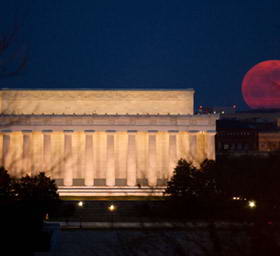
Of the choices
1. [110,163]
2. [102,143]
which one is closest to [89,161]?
[110,163]

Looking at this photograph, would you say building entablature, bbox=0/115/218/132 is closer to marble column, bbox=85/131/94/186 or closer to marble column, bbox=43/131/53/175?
marble column, bbox=43/131/53/175

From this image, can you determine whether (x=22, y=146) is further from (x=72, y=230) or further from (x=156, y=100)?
(x=72, y=230)

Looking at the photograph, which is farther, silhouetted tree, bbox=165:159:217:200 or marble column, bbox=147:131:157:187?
marble column, bbox=147:131:157:187

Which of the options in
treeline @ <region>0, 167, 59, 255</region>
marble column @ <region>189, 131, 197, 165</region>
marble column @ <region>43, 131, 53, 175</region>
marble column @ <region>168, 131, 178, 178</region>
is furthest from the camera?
marble column @ <region>168, 131, 178, 178</region>

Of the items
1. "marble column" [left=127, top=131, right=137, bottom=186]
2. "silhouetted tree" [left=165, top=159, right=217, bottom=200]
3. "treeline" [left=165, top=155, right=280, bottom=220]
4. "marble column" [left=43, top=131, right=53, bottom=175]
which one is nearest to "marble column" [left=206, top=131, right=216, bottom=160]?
"marble column" [left=127, top=131, right=137, bottom=186]

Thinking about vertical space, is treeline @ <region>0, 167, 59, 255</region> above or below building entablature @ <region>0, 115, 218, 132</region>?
below

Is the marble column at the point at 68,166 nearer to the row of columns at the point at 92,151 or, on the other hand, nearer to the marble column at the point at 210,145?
the row of columns at the point at 92,151

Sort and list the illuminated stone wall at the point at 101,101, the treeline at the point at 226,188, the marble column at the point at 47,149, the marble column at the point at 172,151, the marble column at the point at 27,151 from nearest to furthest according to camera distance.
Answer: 1. the treeline at the point at 226,188
2. the marble column at the point at 27,151
3. the marble column at the point at 47,149
4. the marble column at the point at 172,151
5. the illuminated stone wall at the point at 101,101

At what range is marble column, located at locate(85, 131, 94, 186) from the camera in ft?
210

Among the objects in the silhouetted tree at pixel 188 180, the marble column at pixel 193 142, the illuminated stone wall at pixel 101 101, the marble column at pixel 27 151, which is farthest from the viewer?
the illuminated stone wall at pixel 101 101

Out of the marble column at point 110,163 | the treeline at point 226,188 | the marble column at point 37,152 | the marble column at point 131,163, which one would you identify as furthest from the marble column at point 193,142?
the marble column at point 37,152

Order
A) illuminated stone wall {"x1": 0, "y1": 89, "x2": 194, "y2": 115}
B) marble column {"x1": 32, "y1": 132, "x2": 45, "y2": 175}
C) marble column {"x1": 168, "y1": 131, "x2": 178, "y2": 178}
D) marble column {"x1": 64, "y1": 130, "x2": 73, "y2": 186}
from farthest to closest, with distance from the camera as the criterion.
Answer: illuminated stone wall {"x1": 0, "y1": 89, "x2": 194, "y2": 115} < marble column {"x1": 168, "y1": 131, "x2": 178, "y2": 178} < marble column {"x1": 64, "y1": 130, "x2": 73, "y2": 186} < marble column {"x1": 32, "y1": 132, "x2": 45, "y2": 175}

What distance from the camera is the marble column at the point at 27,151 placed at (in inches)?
2483

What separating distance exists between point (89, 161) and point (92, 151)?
4.34 ft
